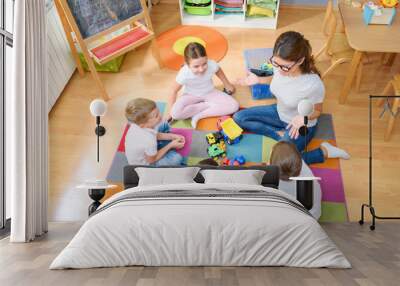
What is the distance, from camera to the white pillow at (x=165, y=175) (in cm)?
311

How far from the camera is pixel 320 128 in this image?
4.27m

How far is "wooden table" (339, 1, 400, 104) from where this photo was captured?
13.1ft

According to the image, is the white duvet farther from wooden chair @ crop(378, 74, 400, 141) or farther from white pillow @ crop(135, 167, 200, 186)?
wooden chair @ crop(378, 74, 400, 141)

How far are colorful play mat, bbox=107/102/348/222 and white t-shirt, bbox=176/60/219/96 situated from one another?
277 millimetres

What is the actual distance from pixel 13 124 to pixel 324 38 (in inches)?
144

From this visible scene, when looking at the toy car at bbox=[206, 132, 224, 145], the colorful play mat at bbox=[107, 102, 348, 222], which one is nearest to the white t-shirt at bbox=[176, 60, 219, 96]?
the colorful play mat at bbox=[107, 102, 348, 222]

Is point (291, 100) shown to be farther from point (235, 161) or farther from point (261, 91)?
point (235, 161)

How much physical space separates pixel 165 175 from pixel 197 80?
1408mm

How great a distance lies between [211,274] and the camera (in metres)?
2.22

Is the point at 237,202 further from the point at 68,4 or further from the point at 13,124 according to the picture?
the point at 68,4

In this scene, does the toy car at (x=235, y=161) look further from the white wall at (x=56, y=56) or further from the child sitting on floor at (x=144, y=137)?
the white wall at (x=56, y=56)

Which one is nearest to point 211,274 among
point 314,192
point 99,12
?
point 314,192

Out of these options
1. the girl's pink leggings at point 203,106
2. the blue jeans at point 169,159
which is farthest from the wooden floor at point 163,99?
the blue jeans at point 169,159

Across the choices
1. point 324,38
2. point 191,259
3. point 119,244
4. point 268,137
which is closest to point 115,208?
point 119,244
